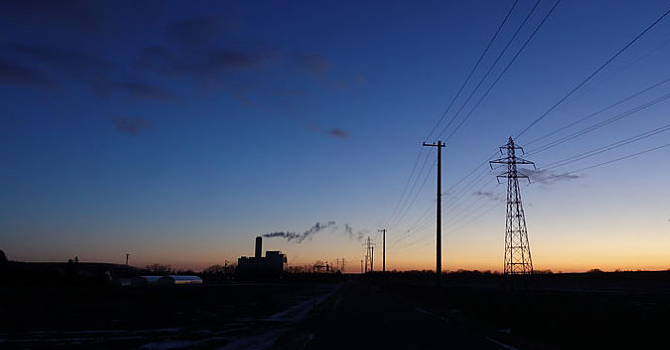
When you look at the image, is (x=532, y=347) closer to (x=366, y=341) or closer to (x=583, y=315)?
(x=366, y=341)

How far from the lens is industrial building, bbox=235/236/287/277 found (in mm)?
189500

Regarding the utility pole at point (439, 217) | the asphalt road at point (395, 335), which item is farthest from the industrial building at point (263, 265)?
the asphalt road at point (395, 335)

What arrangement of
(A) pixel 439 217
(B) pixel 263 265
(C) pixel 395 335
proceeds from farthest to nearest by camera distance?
(B) pixel 263 265 < (A) pixel 439 217 < (C) pixel 395 335

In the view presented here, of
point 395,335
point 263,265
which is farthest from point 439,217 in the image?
point 263,265

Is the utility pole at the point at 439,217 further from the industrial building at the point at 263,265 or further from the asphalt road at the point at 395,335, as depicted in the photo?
the industrial building at the point at 263,265

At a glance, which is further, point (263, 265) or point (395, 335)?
point (263, 265)

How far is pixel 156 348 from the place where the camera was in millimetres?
18984

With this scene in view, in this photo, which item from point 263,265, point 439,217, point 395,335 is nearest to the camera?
point 395,335

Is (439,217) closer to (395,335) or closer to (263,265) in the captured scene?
(395,335)

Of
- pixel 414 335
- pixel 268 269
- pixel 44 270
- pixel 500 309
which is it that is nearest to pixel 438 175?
pixel 500 309

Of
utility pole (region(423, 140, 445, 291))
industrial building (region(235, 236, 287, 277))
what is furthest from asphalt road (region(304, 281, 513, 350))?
industrial building (region(235, 236, 287, 277))

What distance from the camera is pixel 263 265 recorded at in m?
190

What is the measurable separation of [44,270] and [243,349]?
116 m

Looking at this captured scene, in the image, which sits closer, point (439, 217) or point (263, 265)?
point (439, 217)
